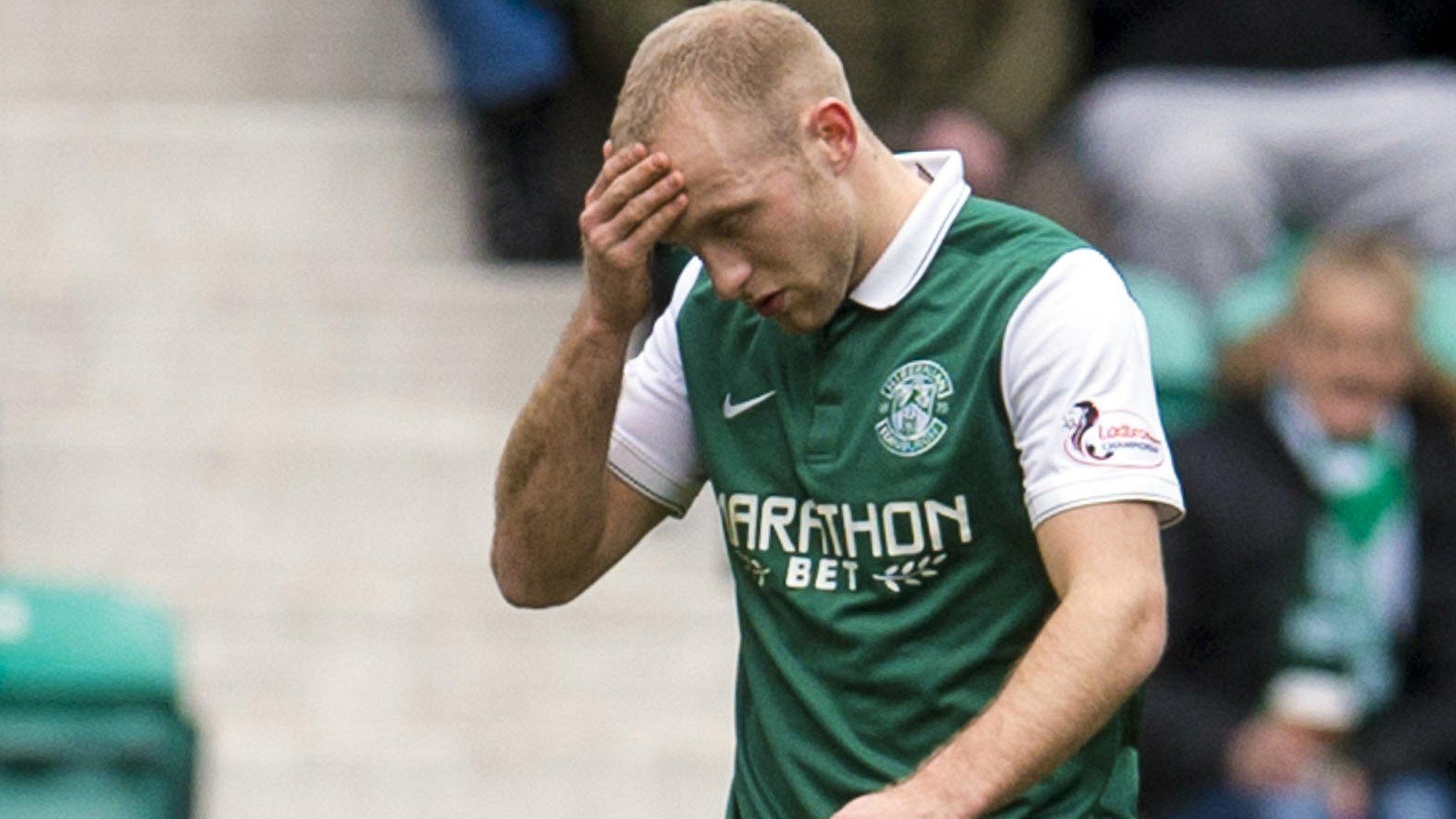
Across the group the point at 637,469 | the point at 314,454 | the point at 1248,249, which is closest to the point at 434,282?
the point at 314,454

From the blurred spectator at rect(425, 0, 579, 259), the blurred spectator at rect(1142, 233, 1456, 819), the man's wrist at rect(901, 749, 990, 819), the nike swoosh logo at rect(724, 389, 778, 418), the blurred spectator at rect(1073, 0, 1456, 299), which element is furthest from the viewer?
the blurred spectator at rect(425, 0, 579, 259)

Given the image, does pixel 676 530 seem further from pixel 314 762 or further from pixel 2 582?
pixel 2 582

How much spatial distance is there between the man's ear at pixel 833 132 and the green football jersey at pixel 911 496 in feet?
0.43

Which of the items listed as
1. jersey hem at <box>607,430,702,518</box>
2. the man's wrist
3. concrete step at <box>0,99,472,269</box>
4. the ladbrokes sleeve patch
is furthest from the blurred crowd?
the man's wrist

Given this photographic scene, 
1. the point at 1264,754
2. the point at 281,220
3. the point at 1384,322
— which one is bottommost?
the point at 1264,754

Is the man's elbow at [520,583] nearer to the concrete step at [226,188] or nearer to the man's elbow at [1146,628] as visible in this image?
the man's elbow at [1146,628]

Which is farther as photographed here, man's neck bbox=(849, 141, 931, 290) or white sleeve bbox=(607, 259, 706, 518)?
white sleeve bbox=(607, 259, 706, 518)

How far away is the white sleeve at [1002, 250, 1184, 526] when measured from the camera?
116 inches

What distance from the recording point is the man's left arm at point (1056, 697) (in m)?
2.84

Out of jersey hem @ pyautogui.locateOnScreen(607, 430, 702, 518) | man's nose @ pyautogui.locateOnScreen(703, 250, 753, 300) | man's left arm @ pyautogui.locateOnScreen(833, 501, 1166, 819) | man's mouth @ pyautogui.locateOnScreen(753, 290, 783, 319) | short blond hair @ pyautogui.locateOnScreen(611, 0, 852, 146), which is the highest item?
short blond hair @ pyautogui.locateOnScreen(611, 0, 852, 146)

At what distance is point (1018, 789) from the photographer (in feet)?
9.41

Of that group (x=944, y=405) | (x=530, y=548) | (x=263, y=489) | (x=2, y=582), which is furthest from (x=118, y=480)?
(x=944, y=405)

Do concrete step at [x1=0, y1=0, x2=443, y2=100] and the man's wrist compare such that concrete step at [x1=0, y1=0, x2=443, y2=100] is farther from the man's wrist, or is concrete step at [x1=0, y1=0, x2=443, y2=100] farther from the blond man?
the man's wrist

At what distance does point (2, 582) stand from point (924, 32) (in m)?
2.52
